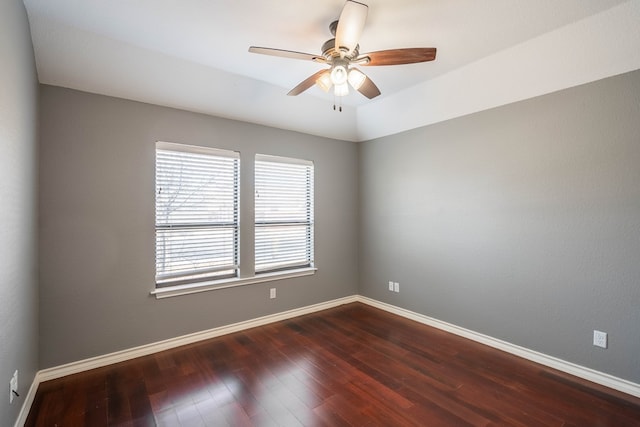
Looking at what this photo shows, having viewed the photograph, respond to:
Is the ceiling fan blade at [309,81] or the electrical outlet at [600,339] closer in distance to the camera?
the ceiling fan blade at [309,81]

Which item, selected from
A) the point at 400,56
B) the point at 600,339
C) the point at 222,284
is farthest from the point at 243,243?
the point at 600,339

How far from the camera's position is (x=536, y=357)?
2.66 metres

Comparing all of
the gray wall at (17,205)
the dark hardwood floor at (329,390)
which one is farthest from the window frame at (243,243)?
the gray wall at (17,205)

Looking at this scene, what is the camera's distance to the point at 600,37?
2.06 meters

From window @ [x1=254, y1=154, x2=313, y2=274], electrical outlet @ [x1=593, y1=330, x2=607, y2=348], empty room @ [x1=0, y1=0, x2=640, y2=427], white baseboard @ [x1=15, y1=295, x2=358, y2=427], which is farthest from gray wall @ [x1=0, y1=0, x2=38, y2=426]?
electrical outlet @ [x1=593, y1=330, x2=607, y2=348]

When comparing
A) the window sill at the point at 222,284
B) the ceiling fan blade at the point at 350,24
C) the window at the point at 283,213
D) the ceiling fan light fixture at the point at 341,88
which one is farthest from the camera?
the window at the point at 283,213

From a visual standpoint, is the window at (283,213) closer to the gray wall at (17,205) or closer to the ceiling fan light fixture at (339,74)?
the ceiling fan light fixture at (339,74)

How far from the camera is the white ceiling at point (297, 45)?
1970 mm

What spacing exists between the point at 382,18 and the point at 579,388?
3147mm

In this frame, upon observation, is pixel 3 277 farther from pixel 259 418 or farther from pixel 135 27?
pixel 135 27

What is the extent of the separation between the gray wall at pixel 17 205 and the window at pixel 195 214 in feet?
3.04

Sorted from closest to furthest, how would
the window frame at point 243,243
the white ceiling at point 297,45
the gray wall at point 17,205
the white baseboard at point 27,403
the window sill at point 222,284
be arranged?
the gray wall at point 17,205 → the white baseboard at point 27,403 → the white ceiling at point 297,45 → the window sill at point 222,284 → the window frame at point 243,243

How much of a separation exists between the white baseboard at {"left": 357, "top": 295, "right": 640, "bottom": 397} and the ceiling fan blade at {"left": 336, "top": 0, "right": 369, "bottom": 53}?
3.01 m

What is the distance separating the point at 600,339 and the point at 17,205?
4247 mm
